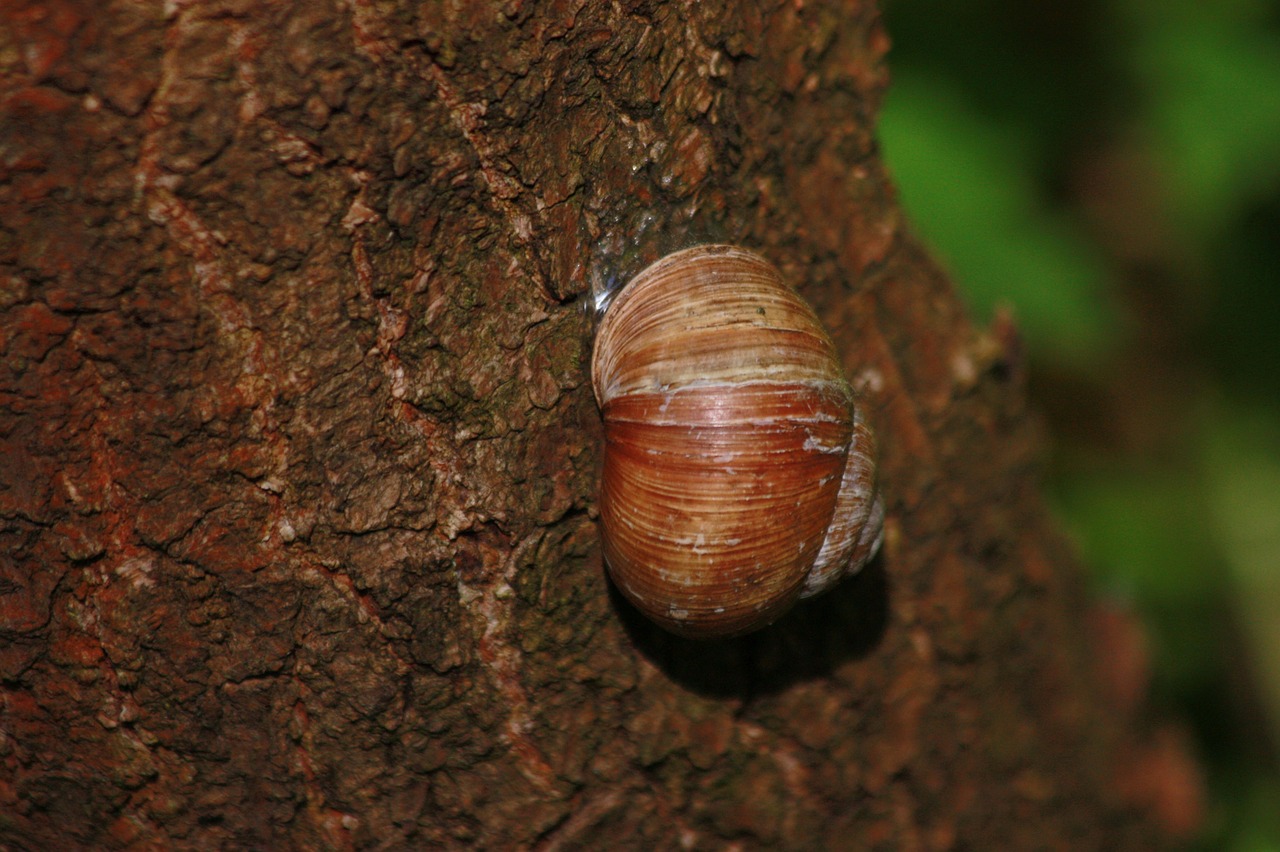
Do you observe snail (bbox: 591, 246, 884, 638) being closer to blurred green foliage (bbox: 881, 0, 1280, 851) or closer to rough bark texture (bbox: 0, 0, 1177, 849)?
rough bark texture (bbox: 0, 0, 1177, 849)

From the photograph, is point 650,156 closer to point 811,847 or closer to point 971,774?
point 811,847

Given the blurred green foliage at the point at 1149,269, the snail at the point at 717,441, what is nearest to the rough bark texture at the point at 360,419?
the snail at the point at 717,441

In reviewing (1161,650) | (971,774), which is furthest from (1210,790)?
(971,774)

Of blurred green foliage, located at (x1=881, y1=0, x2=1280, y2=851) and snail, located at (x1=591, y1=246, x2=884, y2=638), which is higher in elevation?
snail, located at (x1=591, y1=246, x2=884, y2=638)

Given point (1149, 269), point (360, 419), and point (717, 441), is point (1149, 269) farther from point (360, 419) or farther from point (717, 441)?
point (360, 419)

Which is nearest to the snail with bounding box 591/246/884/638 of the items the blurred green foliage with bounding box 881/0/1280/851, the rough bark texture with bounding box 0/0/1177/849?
the rough bark texture with bounding box 0/0/1177/849

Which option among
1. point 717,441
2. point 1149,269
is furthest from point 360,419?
point 1149,269

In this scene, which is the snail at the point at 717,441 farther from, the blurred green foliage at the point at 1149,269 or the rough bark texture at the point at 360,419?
the blurred green foliage at the point at 1149,269
